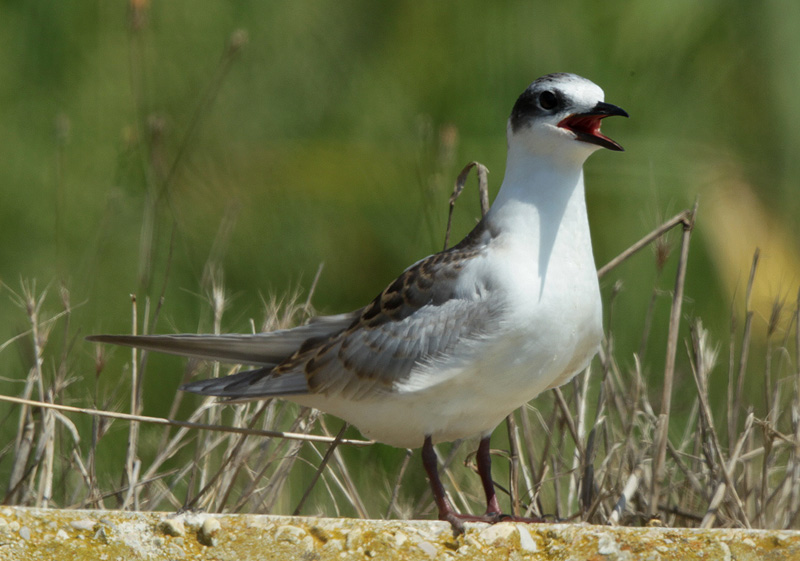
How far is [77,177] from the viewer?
592 centimetres

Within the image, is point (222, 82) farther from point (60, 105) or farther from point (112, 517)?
point (112, 517)

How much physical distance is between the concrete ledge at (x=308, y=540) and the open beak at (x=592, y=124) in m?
1.10

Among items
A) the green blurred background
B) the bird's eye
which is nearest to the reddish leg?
the bird's eye

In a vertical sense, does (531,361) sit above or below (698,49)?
below

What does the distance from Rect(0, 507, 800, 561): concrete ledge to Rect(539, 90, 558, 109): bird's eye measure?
4.11 ft

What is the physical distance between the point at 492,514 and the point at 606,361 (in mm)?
745

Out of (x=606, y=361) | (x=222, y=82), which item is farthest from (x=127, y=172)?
(x=606, y=361)

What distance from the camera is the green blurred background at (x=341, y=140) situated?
552 cm

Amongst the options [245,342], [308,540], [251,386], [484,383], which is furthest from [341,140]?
[308,540]

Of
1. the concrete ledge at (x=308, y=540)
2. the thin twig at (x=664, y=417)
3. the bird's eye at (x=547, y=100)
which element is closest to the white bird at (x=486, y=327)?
the bird's eye at (x=547, y=100)

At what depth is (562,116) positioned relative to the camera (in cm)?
291

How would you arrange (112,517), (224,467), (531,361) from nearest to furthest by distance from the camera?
(112,517) < (531,361) < (224,467)

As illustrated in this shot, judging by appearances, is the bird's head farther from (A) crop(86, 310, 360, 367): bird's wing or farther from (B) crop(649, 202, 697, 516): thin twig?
(A) crop(86, 310, 360, 367): bird's wing

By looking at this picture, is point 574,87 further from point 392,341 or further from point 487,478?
point 487,478
